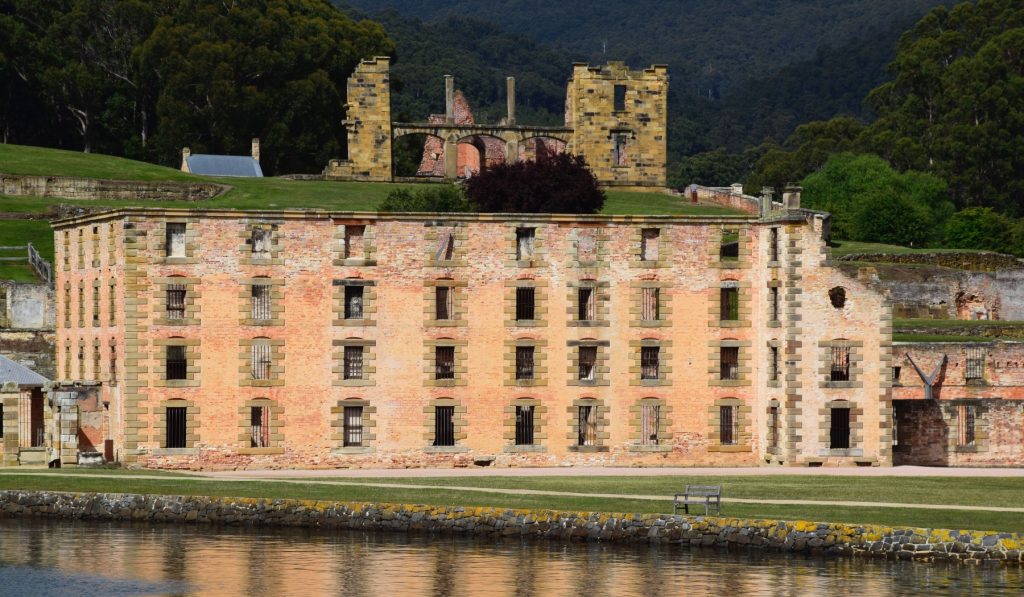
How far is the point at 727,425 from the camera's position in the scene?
77625 mm

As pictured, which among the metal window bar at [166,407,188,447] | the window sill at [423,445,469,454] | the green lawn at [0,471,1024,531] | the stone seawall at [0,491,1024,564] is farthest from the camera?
the window sill at [423,445,469,454]

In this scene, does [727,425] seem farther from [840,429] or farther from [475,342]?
[475,342]

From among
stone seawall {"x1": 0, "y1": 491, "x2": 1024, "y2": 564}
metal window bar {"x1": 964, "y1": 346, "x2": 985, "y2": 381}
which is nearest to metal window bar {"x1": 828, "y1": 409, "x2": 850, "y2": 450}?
metal window bar {"x1": 964, "y1": 346, "x2": 985, "y2": 381}

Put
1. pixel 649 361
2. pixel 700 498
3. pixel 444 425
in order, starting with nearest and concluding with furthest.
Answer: pixel 700 498, pixel 444 425, pixel 649 361

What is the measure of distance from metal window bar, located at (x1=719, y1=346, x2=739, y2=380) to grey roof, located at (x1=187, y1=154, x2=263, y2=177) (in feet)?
166

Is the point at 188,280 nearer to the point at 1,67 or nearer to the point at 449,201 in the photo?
the point at 449,201

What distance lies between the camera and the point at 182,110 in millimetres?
129125

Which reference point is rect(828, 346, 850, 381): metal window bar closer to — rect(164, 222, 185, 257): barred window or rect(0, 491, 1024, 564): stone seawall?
rect(0, 491, 1024, 564): stone seawall

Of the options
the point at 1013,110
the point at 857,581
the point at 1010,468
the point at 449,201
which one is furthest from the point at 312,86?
the point at 857,581

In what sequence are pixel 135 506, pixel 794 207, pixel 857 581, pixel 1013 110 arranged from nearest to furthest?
pixel 857 581 → pixel 135 506 → pixel 794 207 → pixel 1013 110

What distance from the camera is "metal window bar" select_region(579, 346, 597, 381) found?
77.5m

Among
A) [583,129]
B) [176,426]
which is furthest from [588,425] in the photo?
[583,129]

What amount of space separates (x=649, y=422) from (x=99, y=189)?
136ft

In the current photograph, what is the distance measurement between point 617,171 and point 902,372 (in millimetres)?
51261
